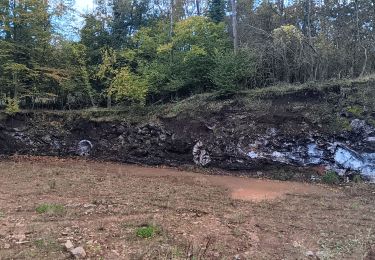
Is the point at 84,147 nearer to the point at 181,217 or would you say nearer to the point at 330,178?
the point at 181,217

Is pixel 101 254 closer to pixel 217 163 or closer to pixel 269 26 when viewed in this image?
pixel 217 163

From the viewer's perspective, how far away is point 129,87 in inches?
775

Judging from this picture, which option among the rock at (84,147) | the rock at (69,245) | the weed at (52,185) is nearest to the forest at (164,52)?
the rock at (84,147)

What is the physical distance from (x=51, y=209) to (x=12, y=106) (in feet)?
40.8

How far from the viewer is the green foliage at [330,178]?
14.3 m

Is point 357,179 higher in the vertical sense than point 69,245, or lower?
lower

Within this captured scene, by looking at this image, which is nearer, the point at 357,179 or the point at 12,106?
the point at 357,179

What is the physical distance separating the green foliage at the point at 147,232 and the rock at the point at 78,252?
4.54 feet

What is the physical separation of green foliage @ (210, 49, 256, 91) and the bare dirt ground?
560cm

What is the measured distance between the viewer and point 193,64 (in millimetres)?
19750

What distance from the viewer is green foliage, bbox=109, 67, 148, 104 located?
64.5ft

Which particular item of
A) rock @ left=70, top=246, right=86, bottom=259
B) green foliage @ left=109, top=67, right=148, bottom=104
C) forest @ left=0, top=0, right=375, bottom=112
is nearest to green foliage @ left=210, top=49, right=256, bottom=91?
forest @ left=0, top=0, right=375, bottom=112

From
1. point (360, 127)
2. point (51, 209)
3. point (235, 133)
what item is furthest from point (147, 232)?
point (360, 127)

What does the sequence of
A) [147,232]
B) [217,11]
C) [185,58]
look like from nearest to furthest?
[147,232]
[185,58]
[217,11]
